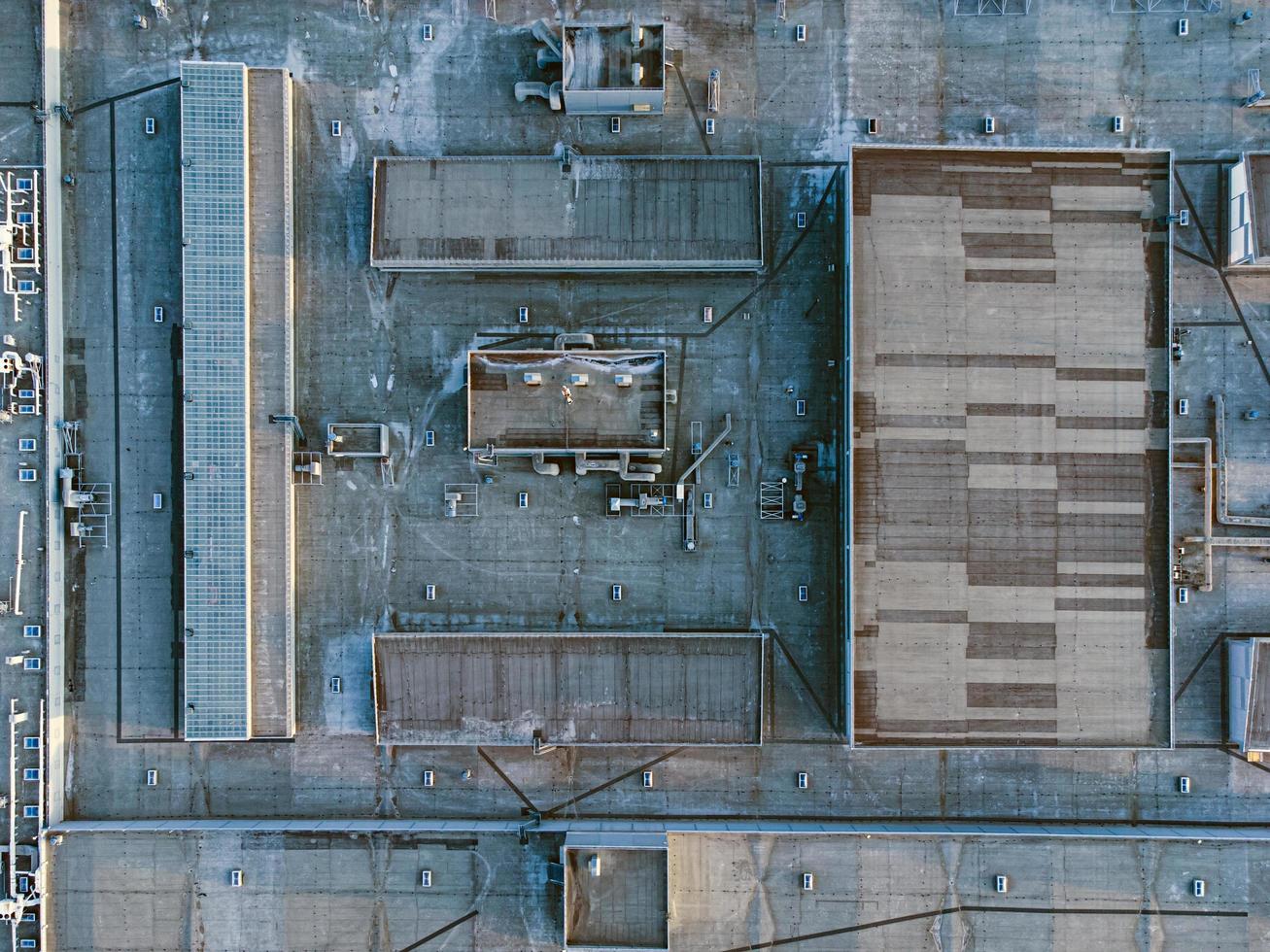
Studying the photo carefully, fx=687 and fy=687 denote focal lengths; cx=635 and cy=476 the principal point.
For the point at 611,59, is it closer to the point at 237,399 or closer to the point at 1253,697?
the point at 237,399

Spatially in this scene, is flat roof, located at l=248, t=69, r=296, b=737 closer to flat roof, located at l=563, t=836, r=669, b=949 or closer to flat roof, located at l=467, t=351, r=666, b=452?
flat roof, located at l=467, t=351, r=666, b=452

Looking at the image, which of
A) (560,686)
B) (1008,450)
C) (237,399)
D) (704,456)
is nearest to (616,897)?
(560,686)

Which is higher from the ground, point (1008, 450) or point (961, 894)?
point (1008, 450)

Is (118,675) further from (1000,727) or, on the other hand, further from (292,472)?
(1000,727)

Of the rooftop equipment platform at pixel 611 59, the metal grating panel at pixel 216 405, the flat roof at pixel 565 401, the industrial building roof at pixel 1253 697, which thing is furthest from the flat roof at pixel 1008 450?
the metal grating panel at pixel 216 405

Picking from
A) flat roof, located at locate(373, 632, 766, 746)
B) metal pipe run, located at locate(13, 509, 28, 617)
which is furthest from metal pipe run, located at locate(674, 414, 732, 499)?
metal pipe run, located at locate(13, 509, 28, 617)
